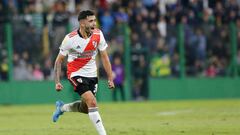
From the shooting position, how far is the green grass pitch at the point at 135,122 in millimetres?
14352

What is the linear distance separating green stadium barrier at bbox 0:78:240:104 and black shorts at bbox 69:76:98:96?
46.8ft

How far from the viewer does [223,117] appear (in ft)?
59.8


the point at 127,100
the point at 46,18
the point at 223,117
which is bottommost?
the point at 127,100

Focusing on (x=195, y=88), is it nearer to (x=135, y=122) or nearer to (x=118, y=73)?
(x=118, y=73)

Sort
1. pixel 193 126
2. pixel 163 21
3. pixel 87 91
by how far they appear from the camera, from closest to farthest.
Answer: pixel 87 91, pixel 193 126, pixel 163 21

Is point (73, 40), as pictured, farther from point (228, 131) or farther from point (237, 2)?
point (237, 2)

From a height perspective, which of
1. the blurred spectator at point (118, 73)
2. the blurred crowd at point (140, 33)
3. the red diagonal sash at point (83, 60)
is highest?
the red diagonal sash at point (83, 60)

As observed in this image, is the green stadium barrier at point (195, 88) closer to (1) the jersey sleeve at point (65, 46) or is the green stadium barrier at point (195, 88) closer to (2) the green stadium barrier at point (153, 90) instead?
(2) the green stadium barrier at point (153, 90)

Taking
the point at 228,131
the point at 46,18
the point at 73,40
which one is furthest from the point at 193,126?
the point at 46,18

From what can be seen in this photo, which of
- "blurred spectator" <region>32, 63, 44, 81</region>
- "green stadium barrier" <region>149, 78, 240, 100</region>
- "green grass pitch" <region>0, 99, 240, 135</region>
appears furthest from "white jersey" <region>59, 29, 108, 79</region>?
"green stadium barrier" <region>149, 78, 240, 100</region>

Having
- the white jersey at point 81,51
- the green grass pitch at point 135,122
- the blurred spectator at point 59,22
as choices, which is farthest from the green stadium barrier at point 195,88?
the white jersey at point 81,51

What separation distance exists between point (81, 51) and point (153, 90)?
15864 millimetres

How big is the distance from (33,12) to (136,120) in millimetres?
9750

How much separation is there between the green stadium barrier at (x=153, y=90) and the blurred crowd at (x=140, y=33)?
28 cm
